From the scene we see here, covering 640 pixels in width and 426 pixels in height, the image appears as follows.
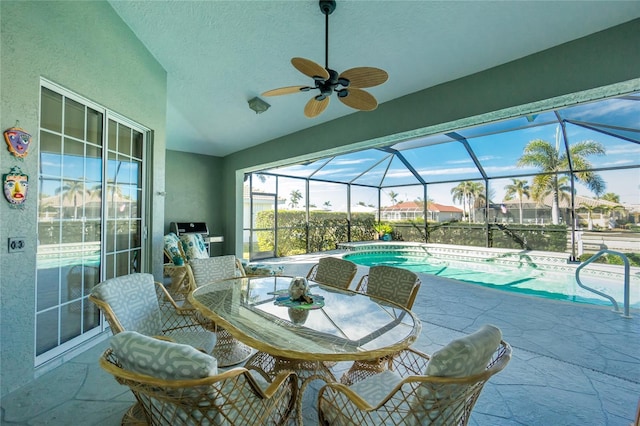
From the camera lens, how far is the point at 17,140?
1983mm

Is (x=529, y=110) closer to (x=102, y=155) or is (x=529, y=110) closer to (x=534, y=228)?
(x=102, y=155)

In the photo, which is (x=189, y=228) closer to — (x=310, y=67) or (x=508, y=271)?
(x=310, y=67)

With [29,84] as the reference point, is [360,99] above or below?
above

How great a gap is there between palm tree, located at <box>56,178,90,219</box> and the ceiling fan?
6.65 feet

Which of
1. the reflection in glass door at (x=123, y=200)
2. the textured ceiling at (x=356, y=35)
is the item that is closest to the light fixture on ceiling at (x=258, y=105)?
the textured ceiling at (x=356, y=35)

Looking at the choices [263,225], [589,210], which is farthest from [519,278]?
[263,225]

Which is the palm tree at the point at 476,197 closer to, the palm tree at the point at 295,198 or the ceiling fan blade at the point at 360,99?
the palm tree at the point at 295,198

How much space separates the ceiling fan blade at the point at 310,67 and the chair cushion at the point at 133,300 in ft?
6.64

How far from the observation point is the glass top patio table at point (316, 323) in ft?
4.77

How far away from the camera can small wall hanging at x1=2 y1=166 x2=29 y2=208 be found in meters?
1.93

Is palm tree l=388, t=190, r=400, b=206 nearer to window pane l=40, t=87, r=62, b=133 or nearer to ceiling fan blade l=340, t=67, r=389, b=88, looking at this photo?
ceiling fan blade l=340, t=67, r=389, b=88

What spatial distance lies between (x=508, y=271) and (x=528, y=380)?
6558mm

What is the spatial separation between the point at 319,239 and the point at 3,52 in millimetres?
8485

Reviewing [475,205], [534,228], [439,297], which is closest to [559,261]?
[534,228]
